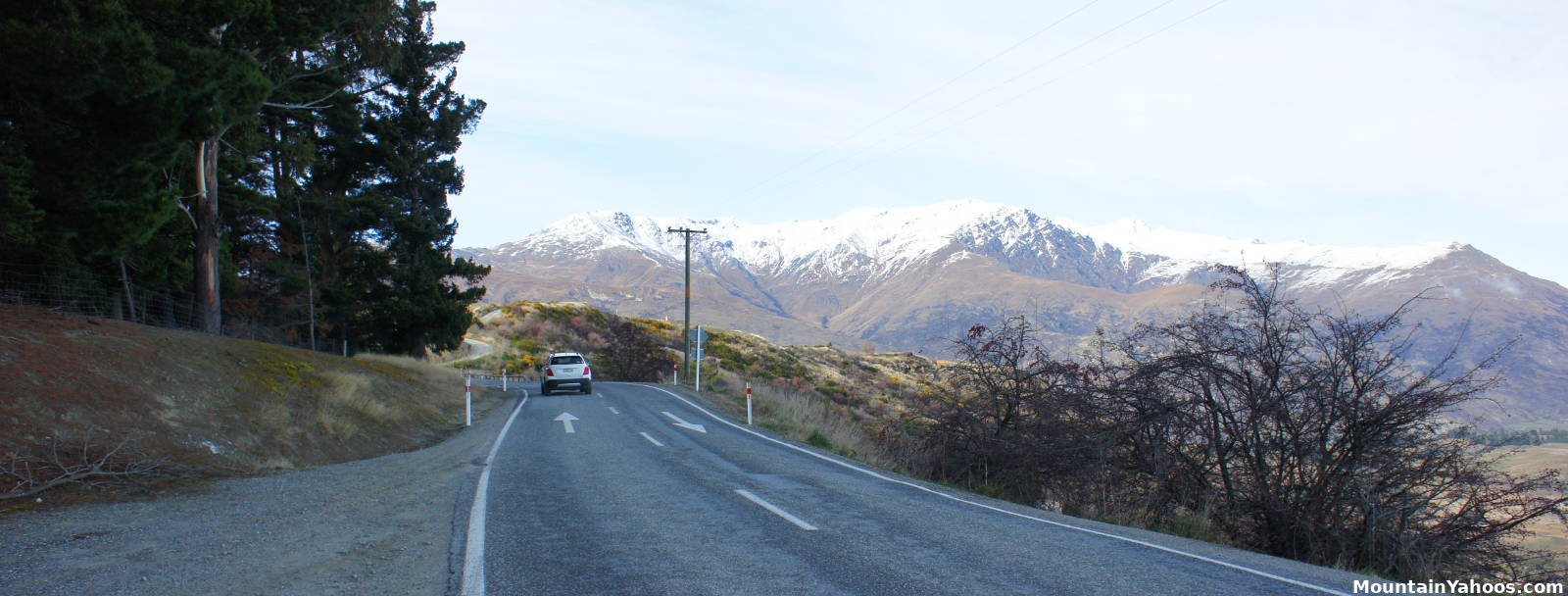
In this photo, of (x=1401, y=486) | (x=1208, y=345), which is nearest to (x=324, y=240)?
(x=1208, y=345)

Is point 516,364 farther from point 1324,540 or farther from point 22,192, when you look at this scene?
point 1324,540

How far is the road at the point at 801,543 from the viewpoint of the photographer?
5.70 metres

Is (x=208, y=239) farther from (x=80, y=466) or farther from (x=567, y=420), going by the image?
(x=80, y=466)

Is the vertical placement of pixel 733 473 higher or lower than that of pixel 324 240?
lower

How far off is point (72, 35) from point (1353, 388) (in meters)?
17.3

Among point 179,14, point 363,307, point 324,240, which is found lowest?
point 363,307

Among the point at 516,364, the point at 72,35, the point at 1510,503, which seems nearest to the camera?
the point at 1510,503

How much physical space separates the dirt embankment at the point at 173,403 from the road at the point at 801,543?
11.3 ft

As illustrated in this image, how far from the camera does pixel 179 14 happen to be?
13125 mm

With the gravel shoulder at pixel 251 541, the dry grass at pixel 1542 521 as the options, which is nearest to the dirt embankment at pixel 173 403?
the gravel shoulder at pixel 251 541

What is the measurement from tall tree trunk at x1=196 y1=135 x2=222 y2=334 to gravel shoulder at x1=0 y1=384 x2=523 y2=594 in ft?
35.6
